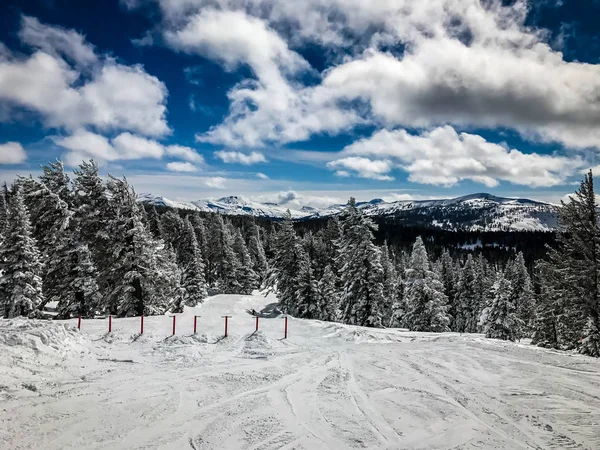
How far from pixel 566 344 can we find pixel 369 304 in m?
14.5

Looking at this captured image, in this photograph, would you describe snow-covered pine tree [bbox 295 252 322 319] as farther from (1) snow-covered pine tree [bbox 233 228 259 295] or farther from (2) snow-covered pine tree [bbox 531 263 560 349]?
(1) snow-covered pine tree [bbox 233 228 259 295]

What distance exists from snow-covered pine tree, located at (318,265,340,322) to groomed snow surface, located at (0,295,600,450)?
69.3ft

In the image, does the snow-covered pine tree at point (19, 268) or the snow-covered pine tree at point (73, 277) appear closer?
the snow-covered pine tree at point (19, 268)

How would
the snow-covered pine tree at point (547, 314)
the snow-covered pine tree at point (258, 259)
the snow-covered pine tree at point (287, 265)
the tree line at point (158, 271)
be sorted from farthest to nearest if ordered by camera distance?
the snow-covered pine tree at point (258, 259), the snow-covered pine tree at point (287, 265), the snow-covered pine tree at point (547, 314), the tree line at point (158, 271)

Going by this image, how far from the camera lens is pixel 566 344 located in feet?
72.9

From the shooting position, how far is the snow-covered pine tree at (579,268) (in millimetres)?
20062

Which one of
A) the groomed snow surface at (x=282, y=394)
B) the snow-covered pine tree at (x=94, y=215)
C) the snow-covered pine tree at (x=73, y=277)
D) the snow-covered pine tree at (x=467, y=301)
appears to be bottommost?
the snow-covered pine tree at (x=467, y=301)

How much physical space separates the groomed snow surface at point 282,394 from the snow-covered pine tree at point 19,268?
45.3 ft

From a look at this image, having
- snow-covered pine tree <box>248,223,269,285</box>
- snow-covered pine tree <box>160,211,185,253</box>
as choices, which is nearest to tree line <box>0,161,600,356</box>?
snow-covered pine tree <box>248,223,269,285</box>

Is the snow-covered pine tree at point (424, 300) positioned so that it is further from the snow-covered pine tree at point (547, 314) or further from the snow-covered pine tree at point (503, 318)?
the snow-covered pine tree at point (547, 314)

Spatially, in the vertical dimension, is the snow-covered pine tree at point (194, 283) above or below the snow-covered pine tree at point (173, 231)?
below

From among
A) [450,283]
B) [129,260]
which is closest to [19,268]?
[129,260]

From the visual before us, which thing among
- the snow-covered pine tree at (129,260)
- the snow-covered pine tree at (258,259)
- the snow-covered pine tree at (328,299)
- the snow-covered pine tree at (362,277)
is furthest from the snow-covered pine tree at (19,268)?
the snow-covered pine tree at (258,259)

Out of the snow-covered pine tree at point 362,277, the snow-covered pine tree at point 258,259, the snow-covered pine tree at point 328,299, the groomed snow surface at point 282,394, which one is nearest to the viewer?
the groomed snow surface at point 282,394
